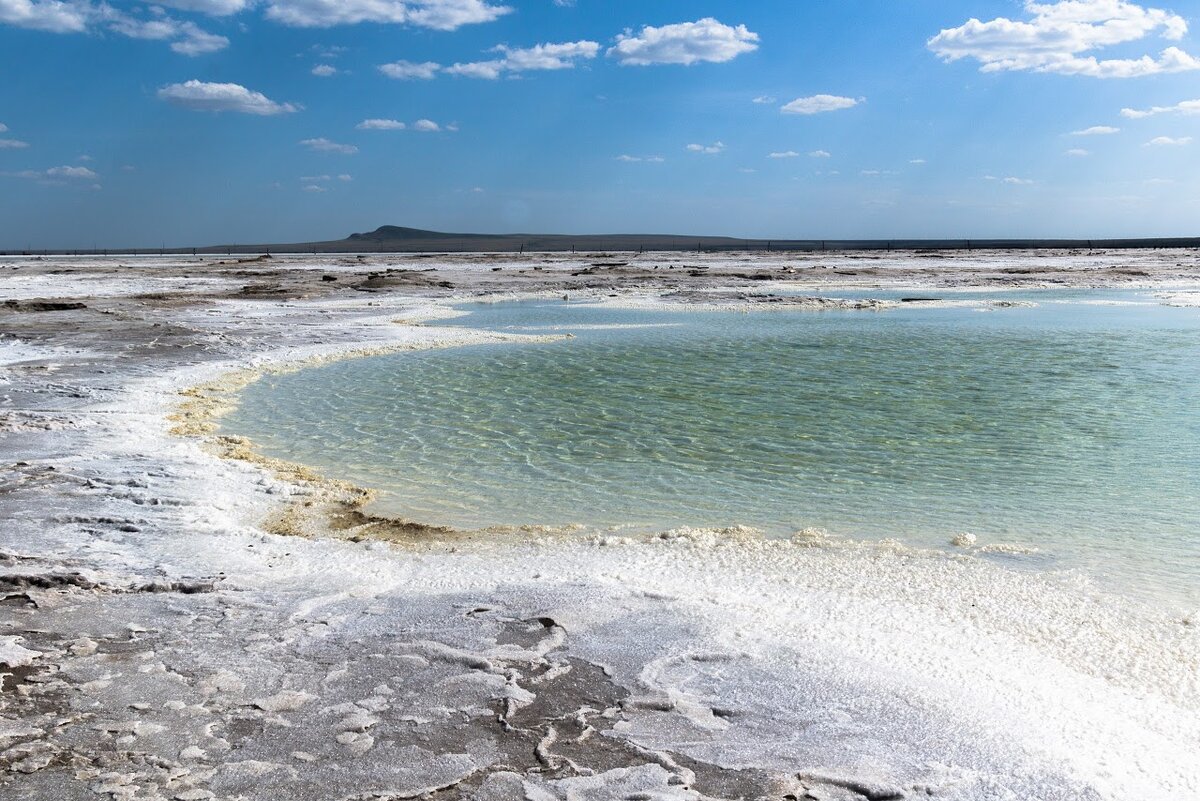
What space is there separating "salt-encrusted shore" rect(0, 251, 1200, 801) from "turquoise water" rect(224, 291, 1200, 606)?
0.84 meters

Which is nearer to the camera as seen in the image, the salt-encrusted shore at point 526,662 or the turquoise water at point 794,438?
the salt-encrusted shore at point 526,662

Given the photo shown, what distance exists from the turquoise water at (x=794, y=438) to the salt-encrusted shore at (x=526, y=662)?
84cm

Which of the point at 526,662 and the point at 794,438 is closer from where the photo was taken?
the point at 526,662

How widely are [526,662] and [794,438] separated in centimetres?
609

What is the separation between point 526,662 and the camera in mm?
4836

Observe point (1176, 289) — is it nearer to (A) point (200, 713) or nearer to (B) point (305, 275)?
(B) point (305, 275)

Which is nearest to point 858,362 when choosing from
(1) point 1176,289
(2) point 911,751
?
(2) point 911,751

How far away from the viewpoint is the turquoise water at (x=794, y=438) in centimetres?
747

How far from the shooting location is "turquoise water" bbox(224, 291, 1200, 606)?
747 cm

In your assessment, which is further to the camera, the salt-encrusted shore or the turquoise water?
the turquoise water

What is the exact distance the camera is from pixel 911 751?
156 inches

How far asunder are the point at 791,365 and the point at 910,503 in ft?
27.9

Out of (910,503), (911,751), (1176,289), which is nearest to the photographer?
(911,751)

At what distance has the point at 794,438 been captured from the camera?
33.9ft
